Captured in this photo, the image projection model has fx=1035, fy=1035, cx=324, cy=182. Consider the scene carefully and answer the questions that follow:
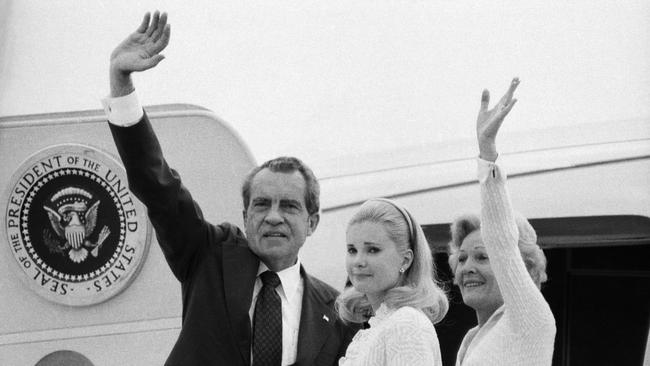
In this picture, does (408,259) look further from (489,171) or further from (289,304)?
(289,304)

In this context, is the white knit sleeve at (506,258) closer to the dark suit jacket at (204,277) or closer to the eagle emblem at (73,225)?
the dark suit jacket at (204,277)

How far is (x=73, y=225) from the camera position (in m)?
2.67

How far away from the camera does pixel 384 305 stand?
210 centimetres

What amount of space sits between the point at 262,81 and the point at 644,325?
1.67 meters

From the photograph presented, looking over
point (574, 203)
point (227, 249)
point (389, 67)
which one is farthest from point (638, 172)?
point (227, 249)

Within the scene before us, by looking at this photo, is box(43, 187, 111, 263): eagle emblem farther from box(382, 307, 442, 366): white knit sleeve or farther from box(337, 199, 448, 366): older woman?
box(382, 307, 442, 366): white knit sleeve

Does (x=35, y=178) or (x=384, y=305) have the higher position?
(x=35, y=178)

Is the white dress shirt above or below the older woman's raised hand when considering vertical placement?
below

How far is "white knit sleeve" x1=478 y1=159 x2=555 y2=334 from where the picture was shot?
2066 mm

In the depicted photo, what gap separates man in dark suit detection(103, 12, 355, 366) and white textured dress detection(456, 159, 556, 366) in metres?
0.52

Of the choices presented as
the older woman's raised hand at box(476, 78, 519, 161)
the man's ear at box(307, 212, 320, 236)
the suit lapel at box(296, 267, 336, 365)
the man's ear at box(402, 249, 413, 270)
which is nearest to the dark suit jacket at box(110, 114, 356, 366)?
the suit lapel at box(296, 267, 336, 365)

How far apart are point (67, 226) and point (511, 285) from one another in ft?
3.92

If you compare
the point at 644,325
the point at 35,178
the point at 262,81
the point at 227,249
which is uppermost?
the point at 262,81

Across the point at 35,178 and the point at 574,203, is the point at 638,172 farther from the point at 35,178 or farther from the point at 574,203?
the point at 35,178
